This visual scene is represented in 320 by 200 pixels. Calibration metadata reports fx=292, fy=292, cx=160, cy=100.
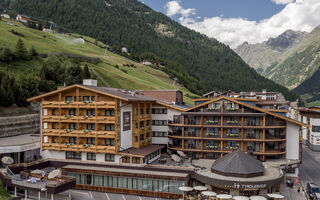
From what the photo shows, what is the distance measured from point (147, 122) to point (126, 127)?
8.03 meters

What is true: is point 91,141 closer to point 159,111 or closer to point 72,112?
point 72,112

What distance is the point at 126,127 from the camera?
52938 mm

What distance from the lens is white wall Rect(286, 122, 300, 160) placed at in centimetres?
5575

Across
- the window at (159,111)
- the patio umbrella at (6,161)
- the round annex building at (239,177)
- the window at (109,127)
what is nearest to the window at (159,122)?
the window at (159,111)

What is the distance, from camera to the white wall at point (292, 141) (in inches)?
2195

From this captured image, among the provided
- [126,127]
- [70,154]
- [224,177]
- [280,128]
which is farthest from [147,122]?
[280,128]

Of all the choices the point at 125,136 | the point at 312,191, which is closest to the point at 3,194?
the point at 125,136

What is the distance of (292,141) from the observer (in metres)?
55.9

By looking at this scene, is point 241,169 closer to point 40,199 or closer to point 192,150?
point 192,150

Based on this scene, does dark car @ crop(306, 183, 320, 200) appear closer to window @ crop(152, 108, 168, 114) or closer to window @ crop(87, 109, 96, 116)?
window @ crop(152, 108, 168, 114)

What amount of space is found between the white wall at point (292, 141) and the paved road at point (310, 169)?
5416mm

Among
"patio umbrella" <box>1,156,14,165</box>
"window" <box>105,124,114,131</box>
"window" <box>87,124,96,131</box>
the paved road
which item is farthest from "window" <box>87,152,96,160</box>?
the paved road

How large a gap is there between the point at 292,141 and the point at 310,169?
49.2ft

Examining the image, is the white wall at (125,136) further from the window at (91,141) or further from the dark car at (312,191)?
the dark car at (312,191)
